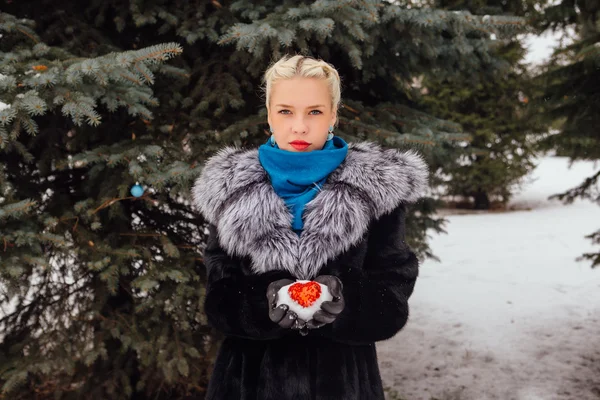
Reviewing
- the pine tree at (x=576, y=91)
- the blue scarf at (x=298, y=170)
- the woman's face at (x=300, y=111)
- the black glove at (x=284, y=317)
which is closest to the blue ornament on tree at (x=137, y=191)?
the blue scarf at (x=298, y=170)

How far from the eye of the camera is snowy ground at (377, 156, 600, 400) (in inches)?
155

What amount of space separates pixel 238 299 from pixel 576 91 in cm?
319

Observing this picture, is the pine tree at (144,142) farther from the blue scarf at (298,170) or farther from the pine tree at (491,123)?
the pine tree at (491,123)

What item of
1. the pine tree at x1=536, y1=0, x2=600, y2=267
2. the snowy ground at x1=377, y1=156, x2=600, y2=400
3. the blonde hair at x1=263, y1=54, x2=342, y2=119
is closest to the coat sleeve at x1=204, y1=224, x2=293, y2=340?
the blonde hair at x1=263, y1=54, x2=342, y2=119

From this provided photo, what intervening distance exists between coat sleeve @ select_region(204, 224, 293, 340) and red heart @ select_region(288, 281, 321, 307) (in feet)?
0.60

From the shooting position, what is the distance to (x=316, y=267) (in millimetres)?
1729

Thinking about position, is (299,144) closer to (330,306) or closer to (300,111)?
(300,111)

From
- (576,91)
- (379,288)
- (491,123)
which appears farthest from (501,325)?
(491,123)

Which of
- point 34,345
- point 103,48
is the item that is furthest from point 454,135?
point 34,345

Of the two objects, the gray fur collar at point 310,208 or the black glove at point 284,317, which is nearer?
the black glove at point 284,317

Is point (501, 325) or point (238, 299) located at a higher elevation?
point (238, 299)

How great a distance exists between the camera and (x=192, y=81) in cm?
342

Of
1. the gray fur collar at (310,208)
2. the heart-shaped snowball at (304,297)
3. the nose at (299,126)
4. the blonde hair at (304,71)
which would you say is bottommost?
the heart-shaped snowball at (304,297)

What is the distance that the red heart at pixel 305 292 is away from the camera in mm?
1568
